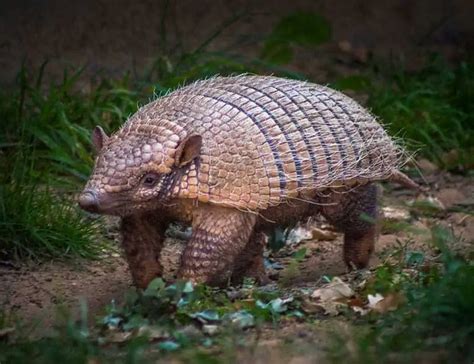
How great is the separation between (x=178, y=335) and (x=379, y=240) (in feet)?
9.37

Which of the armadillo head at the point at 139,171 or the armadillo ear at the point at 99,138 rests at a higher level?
the armadillo ear at the point at 99,138

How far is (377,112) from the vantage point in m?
8.90

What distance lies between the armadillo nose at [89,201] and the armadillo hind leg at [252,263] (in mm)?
1196

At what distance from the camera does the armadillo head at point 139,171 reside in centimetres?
564

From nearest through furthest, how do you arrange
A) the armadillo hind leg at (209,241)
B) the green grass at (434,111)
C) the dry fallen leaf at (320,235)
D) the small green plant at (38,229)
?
1. the armadillo hind leg at (209,241)
2. the small green plant at (38,229)
3. the dry fallen leaf at (320,235)
4. the green grass at (434,111)

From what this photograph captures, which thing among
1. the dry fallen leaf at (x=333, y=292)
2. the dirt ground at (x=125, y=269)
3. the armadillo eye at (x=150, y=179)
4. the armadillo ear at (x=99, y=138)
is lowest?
the dirt ground at (x=125, y=269)

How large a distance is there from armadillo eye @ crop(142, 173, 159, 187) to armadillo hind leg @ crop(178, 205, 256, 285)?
26 cm

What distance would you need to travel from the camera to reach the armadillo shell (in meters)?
5.81

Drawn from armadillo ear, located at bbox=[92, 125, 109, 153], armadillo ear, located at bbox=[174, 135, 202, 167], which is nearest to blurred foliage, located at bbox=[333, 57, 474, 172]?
armadillo ear, located at bbox=[174, 135, 202, 167]

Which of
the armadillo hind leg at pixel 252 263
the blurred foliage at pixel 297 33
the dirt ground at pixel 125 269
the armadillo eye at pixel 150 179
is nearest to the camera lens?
the armadillo eye at pixel 150 179

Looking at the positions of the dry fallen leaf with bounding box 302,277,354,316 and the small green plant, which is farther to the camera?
the small green plant

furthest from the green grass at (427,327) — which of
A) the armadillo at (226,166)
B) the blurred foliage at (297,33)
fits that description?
the blurred foliage at (297,33)

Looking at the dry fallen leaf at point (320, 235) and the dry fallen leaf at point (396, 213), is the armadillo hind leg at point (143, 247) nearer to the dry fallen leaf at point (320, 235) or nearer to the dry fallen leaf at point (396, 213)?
the dry fallen leaf at point (320, 235)

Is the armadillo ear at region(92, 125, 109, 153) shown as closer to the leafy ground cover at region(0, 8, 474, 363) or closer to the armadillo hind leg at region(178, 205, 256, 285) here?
the armadillo hind leg at region(178, 205, 256, 285)
